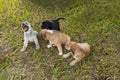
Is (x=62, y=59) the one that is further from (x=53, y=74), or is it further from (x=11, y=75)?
(x=11, y=75)

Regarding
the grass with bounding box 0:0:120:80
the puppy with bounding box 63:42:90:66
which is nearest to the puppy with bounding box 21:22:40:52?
the grass with bounding box 0:0:120:80

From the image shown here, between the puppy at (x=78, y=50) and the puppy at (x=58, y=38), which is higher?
the puppy at (x=58, y=38)

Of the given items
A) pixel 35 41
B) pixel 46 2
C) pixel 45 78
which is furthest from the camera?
pixel 46 2

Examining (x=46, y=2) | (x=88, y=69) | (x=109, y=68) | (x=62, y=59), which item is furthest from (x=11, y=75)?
(x=46, y=2)

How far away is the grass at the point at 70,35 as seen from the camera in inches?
158

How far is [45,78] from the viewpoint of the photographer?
396 cm

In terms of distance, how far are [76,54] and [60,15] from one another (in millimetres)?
1274

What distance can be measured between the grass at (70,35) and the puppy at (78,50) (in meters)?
0.08

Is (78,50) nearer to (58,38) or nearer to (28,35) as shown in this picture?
(58,38)

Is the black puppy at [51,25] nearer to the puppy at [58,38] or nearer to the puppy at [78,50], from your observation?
the puppy at [58,38]

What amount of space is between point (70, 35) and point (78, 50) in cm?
62

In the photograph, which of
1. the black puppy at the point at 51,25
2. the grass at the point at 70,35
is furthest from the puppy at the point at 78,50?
the black puppy at the point at 51,25

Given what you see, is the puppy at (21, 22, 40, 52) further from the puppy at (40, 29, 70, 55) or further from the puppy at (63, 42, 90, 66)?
the puppy at (63, 42, 90, 66)

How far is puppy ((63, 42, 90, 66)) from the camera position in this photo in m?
4.03
